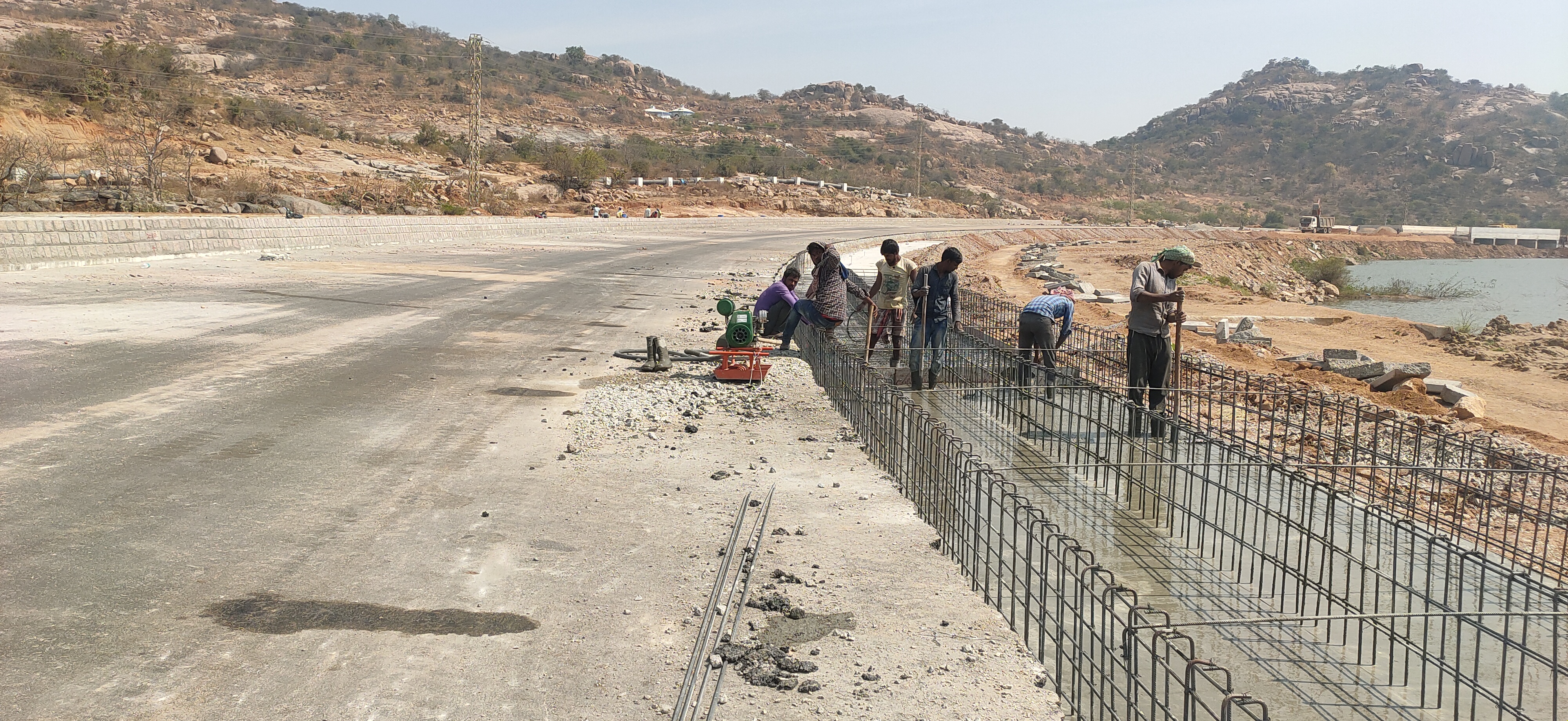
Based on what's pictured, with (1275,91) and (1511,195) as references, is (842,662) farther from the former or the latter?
(1275,91)

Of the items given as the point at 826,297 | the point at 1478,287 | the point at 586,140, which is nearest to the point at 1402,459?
the point at 826,297

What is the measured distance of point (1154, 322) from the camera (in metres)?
7.84

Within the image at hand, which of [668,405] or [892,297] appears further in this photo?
[892,297]

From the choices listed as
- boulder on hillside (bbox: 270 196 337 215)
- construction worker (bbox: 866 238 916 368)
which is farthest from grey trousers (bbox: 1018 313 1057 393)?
boulder on hillside (bbox: 270 196 337 215)

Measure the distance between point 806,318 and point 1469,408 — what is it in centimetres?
644

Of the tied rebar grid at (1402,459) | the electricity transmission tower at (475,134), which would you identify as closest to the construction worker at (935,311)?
the tied rebar grid at (1402,459)

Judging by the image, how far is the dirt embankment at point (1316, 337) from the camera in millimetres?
11141

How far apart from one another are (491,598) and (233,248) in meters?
20.4

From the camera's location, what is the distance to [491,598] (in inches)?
173

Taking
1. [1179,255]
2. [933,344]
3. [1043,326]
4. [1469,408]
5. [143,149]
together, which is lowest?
[1469,408]

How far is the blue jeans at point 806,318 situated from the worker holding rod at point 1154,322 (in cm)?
308

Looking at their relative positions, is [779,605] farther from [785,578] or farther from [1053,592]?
[1053,592]

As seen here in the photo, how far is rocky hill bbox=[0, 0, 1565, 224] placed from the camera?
3853 centimetres

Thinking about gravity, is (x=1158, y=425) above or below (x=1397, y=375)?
above
